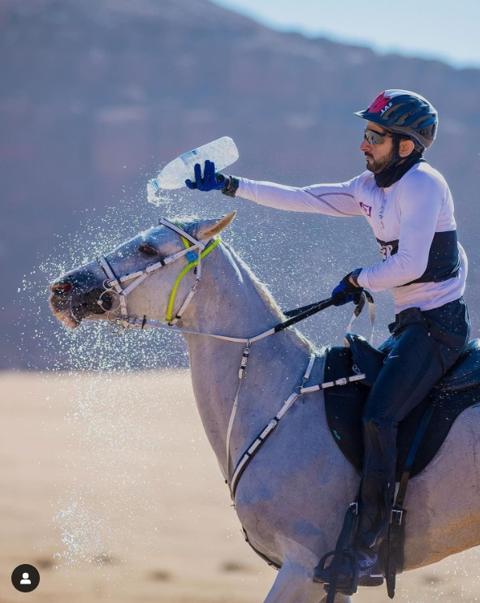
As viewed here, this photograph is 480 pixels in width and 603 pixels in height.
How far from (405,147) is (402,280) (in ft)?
2.49

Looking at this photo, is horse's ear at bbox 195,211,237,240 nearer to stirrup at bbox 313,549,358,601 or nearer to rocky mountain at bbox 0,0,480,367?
stirrup at bbox 313,549,358,601

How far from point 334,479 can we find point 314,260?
3469 millimetres

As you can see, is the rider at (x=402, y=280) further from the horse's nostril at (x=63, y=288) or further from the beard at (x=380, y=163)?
the horse's nostril at (x=63, y=288)

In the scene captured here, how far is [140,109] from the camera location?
153ft

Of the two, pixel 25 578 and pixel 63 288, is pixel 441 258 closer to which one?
pixel 63 288

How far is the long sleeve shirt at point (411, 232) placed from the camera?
5828 mm

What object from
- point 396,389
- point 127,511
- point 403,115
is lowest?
point 127,511

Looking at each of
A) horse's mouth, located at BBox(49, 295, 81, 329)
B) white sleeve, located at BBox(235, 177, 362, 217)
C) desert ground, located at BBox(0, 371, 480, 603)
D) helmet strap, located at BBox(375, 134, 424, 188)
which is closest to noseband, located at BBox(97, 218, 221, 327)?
horse's mouth, located at BBox(49, 295, 81, 329)

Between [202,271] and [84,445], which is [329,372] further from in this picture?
[84,445]

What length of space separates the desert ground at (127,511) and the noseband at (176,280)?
3.85m

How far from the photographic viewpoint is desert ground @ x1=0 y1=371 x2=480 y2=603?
388 inches

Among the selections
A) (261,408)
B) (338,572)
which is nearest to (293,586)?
(338,572)

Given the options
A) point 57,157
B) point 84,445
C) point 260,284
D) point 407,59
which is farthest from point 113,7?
point 260,284

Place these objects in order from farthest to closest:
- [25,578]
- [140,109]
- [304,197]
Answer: [140,109]
[25,578]
[304,197]
